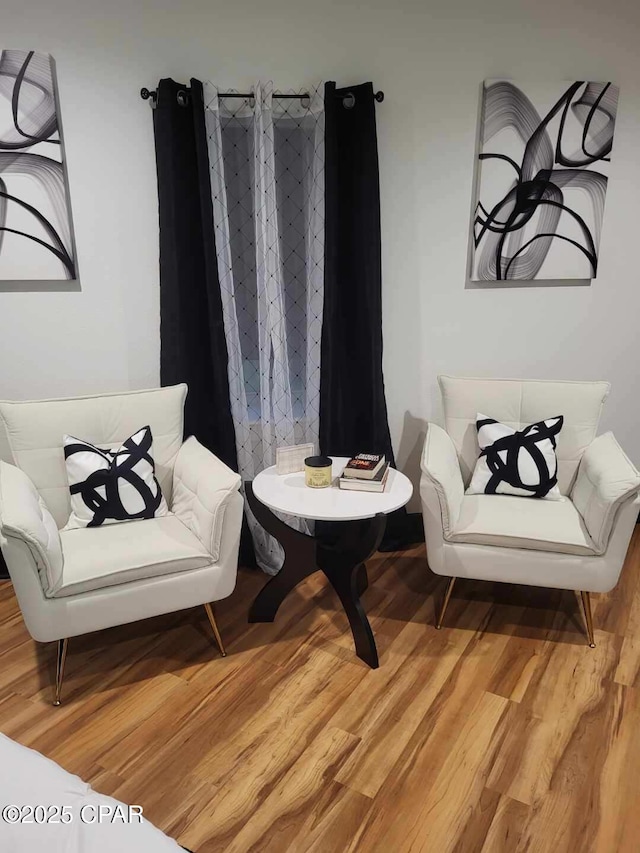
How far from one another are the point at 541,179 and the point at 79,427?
7.14ft

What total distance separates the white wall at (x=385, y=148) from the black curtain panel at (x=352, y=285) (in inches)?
7.6

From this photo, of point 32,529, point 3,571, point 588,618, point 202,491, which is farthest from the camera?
point 3,571

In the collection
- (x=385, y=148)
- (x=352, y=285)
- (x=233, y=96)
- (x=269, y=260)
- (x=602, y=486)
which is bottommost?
(x=602, y=486)

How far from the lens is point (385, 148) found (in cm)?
256

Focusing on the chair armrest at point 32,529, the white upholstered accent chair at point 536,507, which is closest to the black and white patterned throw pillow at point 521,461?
the white upholstered accent chair at point 536,507

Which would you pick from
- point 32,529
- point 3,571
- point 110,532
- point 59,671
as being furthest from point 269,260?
point 3,571

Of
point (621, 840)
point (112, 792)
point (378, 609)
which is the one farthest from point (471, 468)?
point (112, 792)

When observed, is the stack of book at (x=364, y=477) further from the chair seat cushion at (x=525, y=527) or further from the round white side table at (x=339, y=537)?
the chair seat cushion at (x=525, y=527)

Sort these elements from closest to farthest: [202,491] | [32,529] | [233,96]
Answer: [32,529], [202,491], [233,96]

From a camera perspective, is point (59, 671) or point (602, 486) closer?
point (59, 671)

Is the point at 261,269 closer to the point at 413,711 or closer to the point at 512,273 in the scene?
the point at 512,273

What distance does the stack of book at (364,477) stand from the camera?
84.7 inches

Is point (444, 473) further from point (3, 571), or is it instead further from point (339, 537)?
point (3, 571)

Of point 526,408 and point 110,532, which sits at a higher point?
point 526,408
